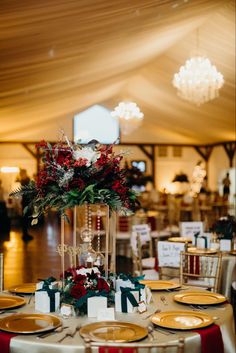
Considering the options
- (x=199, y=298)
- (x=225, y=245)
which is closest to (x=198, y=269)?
(x=225, y=245)

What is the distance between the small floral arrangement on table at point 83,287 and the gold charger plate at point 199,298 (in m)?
0.47

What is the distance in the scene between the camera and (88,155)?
121 inches

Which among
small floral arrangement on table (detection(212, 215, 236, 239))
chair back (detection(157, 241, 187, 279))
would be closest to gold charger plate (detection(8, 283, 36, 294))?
chair back (detection(157, 241, 187, 279))

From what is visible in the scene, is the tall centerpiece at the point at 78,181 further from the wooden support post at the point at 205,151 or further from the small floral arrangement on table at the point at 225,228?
the wooden support post at the point at 205,151

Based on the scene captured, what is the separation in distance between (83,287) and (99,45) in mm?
4156

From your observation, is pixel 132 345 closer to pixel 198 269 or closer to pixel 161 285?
pixel 161 285

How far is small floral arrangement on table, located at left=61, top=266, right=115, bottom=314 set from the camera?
9.62 feet

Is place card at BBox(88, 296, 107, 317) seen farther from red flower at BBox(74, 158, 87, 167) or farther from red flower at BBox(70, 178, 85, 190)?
red flower at BBox(74, 158, 87, 167)

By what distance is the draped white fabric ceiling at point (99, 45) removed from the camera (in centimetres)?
449

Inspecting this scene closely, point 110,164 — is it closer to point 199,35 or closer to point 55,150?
point 55,150

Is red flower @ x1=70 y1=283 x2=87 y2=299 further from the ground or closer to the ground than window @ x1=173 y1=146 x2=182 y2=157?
closer to the ground

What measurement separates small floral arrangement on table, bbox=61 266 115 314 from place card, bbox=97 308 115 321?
4.9 inches

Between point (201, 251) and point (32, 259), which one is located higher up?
point (201, 251)

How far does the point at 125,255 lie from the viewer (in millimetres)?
10008
